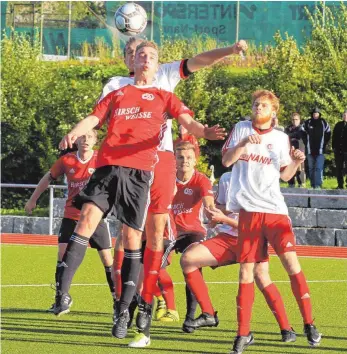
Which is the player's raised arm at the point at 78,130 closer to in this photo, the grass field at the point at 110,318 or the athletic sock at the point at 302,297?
the grass field at the point at 110,318

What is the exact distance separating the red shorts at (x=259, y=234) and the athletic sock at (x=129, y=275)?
0.78 metres

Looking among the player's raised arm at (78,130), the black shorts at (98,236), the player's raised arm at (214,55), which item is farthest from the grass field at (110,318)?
the player's raised arm at (214,55)

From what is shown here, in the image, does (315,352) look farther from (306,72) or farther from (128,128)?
(306,72)

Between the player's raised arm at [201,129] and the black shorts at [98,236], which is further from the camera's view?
the black shorts at [98,236]

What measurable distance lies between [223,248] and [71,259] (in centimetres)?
143

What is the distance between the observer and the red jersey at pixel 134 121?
8.52 metres

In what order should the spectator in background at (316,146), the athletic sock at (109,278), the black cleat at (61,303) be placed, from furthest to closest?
1. the spectator in background at (316,146)
2. the athletic sock at (109,278)
3. the black cleat at (61,303)

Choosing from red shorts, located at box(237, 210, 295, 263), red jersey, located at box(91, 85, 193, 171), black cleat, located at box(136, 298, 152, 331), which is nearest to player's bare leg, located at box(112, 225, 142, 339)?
black cleat, located at box(136, 298, 152, 331)

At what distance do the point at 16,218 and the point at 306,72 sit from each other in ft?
30.4

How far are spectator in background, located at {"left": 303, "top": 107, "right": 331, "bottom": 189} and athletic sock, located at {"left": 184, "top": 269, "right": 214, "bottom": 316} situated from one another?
13.9 meters

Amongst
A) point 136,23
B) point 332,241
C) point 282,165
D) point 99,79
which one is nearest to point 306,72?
point 99,79

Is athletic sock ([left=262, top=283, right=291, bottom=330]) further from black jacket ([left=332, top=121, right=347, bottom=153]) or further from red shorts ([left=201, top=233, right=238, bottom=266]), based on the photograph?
black jacket ([left=332, top=121, right=347, bottom=153])

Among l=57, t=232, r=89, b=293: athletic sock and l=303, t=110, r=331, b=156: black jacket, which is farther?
l=303, t=110, r=331, b=156: black jacket

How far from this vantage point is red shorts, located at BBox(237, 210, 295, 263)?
27.9 ft
